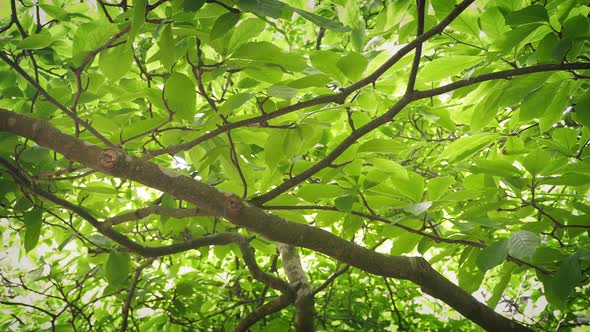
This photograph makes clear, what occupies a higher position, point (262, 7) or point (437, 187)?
point (437, 187)

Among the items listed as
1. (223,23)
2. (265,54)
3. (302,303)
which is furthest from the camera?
(302,303)

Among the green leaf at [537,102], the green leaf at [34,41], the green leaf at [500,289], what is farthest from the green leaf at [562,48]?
the green leaf at [34,41]

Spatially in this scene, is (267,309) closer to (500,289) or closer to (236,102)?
(500,289)

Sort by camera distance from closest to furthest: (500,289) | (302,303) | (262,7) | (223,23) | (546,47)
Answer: (262,7)
(223,23)
(546,47)
(500,289)
(302,303)

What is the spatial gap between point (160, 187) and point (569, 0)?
831 mm

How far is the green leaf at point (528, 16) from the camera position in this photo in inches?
30.6

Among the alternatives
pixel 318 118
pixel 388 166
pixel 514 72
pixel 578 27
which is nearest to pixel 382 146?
pixel 388 166

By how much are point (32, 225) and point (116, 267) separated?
24 centimetres

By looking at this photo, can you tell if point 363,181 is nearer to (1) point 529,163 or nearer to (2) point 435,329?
(1) point 529,163

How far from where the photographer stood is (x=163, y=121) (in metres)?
0.94

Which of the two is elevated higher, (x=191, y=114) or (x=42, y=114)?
(x=42, y=114)

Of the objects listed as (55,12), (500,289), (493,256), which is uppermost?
(55,12)

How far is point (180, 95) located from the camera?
84 centimetres

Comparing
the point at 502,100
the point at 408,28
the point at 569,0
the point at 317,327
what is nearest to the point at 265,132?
the point at 408,28
